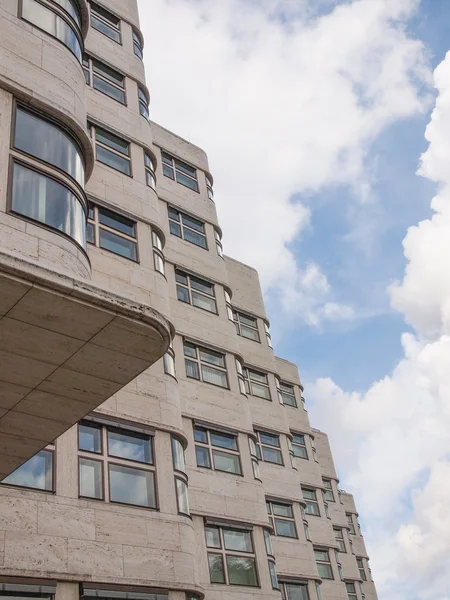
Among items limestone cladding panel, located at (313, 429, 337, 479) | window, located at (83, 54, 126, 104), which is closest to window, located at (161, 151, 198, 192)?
window, located at (83, 54, 126, 104)

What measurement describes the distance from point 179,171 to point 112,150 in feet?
23.6

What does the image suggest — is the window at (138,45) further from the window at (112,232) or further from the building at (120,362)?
the window at (112,232)

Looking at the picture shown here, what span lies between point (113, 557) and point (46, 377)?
22.8 feet

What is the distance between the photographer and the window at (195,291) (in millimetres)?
24234

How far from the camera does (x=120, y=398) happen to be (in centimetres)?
1714

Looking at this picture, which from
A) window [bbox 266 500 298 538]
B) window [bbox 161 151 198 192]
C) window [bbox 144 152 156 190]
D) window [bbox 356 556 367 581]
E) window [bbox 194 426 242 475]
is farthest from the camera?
window [bbox 356 556 367 581]

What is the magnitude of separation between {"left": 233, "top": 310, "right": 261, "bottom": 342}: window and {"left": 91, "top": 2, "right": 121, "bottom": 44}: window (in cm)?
1226

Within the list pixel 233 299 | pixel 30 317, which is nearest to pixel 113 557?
pixel 30 317

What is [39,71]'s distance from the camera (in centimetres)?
1228

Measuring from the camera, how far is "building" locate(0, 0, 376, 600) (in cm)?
933

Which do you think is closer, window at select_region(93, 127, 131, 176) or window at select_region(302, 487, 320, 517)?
window at select_region(93, 127, 131, 176)

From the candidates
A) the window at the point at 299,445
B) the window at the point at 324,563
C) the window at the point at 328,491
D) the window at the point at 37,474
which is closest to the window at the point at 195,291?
the window at the point at 37,474

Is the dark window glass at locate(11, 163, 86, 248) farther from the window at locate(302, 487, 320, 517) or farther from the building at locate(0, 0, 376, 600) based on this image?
the window at locate(302, 487, 320, 517)

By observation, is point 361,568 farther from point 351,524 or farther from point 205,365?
point 205,365
